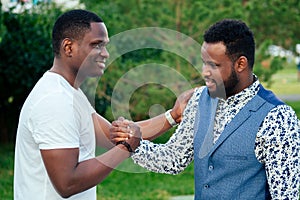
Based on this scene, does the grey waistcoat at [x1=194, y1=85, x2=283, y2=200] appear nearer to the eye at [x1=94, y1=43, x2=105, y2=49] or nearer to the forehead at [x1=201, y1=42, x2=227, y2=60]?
the forehead at [x1=201, y1=42, x2=227, y2=60]

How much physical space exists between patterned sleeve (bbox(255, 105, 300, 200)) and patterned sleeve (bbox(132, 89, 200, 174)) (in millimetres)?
512

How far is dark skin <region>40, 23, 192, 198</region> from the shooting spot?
271 centimetres

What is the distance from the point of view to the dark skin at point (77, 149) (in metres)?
2.71

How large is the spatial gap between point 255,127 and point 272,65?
30.8 feet

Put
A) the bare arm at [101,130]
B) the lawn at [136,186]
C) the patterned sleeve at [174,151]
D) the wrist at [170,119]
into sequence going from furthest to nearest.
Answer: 1. the lawn at [136,186]
2. the wrist at [170,119]
3. the bare arm at [101,130]
4. the patterned sleeve at [174,151]

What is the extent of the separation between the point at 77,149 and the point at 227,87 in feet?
2.72

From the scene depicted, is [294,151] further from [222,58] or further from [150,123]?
[150,123]

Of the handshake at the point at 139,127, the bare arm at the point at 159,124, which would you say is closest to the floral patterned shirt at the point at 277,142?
the handshake at the point at 139,127

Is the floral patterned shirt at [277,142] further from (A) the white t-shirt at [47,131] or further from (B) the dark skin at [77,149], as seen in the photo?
(A) the white t-shirt at [47,131]

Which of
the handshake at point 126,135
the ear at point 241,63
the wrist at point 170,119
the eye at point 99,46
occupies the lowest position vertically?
the handshake at point 126,135

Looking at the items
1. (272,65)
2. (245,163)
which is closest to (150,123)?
(245,163)

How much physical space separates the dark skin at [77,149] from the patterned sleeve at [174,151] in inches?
6.2

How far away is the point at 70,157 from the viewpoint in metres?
2.72

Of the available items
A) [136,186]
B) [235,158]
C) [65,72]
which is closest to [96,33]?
[65,72]
